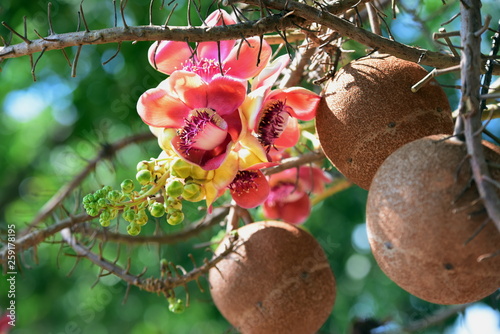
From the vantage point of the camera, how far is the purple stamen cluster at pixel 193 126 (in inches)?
37.4

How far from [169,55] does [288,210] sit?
2.21 ft

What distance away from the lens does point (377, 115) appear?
0.96 m

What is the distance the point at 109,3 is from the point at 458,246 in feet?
6.82

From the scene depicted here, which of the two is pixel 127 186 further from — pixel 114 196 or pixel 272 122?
pixel 272 122

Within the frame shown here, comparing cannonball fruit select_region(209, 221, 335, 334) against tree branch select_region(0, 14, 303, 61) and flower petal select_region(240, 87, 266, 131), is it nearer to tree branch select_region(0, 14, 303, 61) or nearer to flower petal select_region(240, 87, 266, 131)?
flower petal select_region(240, 87, 266, 131)

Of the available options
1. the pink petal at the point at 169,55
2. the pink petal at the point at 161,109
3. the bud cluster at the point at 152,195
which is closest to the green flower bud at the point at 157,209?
the bud cluster at the point at 152,195

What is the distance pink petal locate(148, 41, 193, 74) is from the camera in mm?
1015

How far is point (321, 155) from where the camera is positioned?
1250mm

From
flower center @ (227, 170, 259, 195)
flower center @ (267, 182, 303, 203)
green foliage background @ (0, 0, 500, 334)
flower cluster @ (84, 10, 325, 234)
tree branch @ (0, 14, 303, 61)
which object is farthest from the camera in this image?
green foliage background @ (0, 0, 500, 334)

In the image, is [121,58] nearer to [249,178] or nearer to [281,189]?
[281,189]

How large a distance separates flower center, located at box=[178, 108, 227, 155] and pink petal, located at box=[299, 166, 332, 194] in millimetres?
678

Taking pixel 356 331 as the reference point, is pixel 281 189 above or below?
above

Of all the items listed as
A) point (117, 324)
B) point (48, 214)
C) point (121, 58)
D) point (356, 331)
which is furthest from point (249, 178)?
point (117, 324)

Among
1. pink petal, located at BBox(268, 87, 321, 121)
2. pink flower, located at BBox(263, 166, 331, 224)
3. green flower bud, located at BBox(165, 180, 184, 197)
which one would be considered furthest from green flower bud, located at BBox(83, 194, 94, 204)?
pink flower, located at BBox(263, 166, 331, 224)
